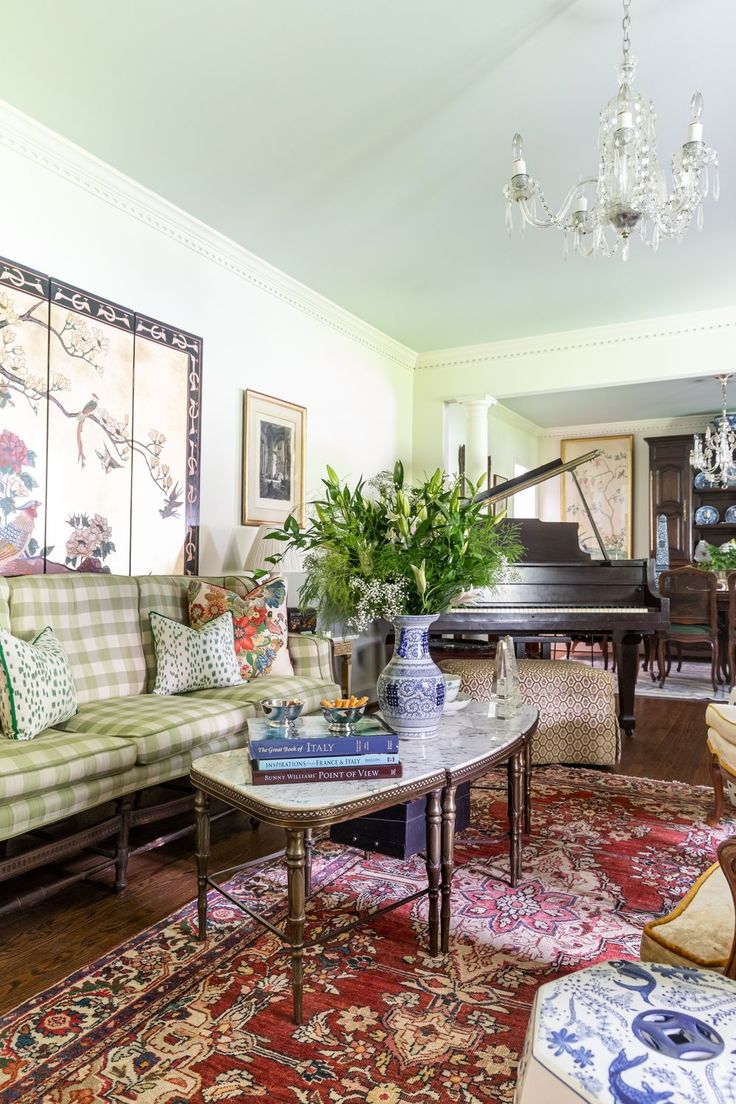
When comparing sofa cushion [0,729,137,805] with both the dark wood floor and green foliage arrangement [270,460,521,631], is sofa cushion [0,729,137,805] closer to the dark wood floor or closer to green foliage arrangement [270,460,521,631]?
the dark wood floor

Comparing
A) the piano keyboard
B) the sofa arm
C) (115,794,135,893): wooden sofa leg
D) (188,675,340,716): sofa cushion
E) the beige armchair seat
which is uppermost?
the piano keyboard

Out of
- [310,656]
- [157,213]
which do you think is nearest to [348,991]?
[310,656]

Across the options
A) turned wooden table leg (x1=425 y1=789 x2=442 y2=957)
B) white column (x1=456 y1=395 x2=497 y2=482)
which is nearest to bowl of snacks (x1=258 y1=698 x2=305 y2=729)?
turned wooden table leg (x1=425 y1=789 x2=442 y2=957)

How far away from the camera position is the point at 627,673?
4.48 metres

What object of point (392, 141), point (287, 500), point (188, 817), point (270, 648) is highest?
point (392, 141)

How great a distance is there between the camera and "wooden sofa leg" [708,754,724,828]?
2.79 metres

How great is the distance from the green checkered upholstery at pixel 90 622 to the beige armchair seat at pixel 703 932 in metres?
2.27

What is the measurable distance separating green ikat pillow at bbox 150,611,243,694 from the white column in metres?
3.57

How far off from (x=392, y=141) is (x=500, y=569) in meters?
2.08

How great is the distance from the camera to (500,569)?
2.23 m

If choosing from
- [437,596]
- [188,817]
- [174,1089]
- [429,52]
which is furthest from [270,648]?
[429,52]

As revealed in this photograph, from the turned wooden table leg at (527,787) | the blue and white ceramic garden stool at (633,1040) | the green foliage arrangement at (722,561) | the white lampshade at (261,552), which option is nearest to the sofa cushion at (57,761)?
the turned wooden table leg at (527,787)

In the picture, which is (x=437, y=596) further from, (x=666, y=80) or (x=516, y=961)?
(x=666, y=80)

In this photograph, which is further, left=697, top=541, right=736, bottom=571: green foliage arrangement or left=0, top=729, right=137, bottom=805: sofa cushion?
left=697, top=541, right=736, bottom=571: green foliage arrangement
